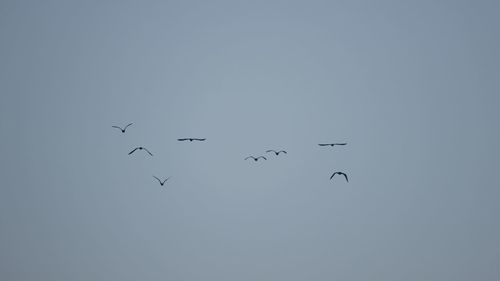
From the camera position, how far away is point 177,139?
56.9 feet

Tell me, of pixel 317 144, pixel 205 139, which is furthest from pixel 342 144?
pixel 205 139

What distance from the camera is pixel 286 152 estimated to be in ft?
56.9

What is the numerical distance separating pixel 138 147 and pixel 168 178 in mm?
1626

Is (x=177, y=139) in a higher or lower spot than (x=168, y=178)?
higher

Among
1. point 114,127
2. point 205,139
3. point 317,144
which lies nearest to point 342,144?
point 317,144

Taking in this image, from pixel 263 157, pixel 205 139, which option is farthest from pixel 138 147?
pixel 263 157

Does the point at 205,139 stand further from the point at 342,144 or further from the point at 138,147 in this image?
the point at 342,144

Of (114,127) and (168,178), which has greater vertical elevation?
(114,127)

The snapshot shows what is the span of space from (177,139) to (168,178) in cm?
153

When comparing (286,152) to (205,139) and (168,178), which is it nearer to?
(205,139)

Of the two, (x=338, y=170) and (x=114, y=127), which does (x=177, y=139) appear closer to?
(x=114, y=127)

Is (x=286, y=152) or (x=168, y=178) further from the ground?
(x=286, y=152)

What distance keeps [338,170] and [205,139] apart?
524 cm

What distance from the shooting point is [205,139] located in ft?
57.8
